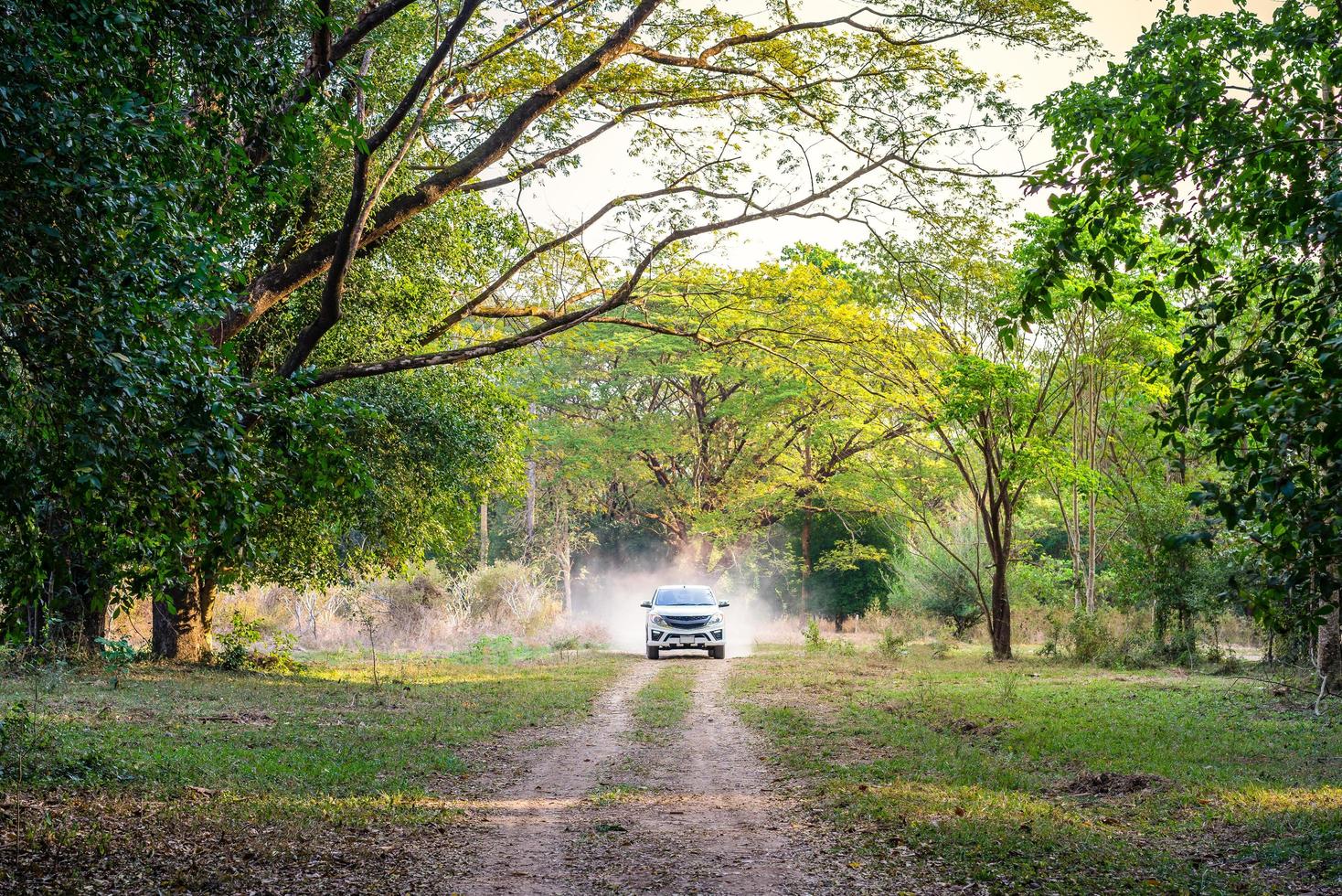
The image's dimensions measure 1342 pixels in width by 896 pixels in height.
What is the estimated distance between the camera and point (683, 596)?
2516 centimetres

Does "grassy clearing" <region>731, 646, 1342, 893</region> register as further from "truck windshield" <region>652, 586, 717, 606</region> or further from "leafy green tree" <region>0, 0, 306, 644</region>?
"truck windshield" <region>652, 586, 717, 606</region>

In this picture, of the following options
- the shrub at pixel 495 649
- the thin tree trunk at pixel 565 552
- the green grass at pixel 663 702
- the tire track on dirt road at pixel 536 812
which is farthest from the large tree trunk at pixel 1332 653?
the thin tree trunk at pixel 565 552

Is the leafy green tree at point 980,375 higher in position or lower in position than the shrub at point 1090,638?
higher

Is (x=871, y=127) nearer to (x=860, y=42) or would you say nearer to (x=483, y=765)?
(x=860, y=42)

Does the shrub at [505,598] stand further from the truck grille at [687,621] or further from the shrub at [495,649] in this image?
the truck grille at [687,621]

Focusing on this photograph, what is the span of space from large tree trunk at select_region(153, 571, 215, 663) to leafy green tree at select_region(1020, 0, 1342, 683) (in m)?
15.7

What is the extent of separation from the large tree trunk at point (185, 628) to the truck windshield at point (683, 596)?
10.8 m

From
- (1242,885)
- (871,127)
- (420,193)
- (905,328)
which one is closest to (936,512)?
(905,328)

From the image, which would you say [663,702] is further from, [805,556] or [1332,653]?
[805,556]

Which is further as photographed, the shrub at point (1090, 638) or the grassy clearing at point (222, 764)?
the shrub at point (1090, 638)

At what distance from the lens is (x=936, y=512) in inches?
1492

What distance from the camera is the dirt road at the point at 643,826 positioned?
18.7 feet

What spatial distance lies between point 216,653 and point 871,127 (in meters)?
14.0

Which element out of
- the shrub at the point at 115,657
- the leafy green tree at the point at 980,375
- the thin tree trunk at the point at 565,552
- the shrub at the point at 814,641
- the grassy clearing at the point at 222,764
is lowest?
the shrub at the point at 814,641
